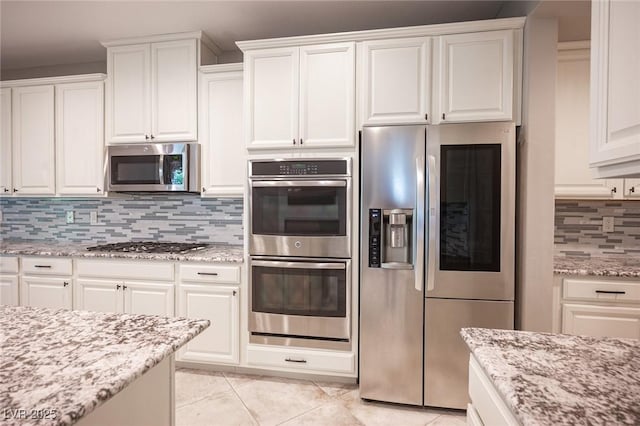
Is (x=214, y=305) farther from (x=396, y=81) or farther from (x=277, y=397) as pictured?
(x=396, y=81)

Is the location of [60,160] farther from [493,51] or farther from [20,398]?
[493,51]

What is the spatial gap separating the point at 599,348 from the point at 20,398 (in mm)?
1386

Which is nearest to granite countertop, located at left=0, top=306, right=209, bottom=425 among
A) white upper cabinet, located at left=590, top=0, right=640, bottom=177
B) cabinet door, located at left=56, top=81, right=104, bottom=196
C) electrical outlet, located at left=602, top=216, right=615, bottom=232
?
white upper cabinet, located at left=590, top=0, right=640, bottom=177

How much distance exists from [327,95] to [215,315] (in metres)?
1.72

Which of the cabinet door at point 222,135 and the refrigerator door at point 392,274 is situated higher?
the cabinet door at point 222,135

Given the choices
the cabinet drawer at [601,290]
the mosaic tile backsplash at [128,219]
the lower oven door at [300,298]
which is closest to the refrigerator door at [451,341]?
the cabinet drawer at [601,290]

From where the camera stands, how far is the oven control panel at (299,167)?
229cm

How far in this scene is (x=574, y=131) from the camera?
2.36 metres

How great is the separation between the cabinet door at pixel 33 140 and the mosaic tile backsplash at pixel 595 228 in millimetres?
4181

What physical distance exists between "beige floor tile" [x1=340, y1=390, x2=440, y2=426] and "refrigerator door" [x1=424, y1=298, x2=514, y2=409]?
0.11m

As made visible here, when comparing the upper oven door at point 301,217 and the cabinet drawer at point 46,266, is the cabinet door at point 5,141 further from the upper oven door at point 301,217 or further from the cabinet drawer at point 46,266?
the upper oven door at point 301,217

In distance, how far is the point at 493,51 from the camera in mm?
2104

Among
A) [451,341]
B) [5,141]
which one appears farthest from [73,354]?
[5,141]

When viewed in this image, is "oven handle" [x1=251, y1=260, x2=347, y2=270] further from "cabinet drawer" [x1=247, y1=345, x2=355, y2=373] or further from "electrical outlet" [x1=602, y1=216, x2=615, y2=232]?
"electrical outlet" [x1=602, y1=216, x2=615, y2=232]
